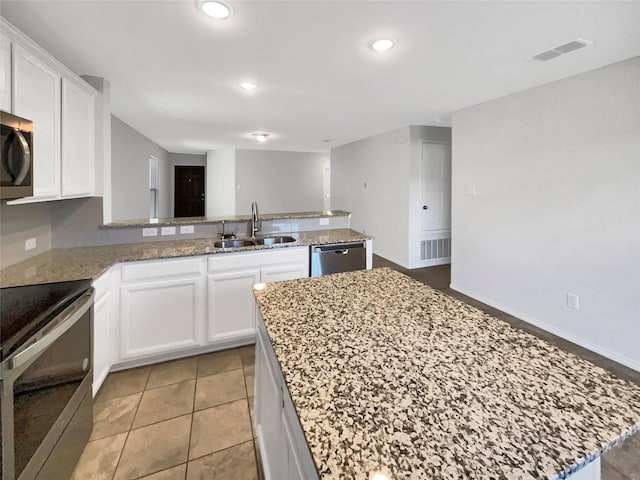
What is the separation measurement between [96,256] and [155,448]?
4.54ft

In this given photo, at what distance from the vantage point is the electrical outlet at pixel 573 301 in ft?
8.89

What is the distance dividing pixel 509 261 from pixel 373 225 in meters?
2.90

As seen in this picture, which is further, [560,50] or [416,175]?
[416,175]

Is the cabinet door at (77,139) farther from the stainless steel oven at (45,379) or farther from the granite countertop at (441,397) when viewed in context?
the granite countertop at (441,397)

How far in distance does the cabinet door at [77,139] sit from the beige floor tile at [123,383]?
1.33 metres

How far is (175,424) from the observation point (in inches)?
69.7

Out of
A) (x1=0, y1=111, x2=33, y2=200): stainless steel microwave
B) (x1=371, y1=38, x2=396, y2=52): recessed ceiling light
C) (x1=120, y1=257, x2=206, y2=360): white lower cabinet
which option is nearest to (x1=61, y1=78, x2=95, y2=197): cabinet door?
(x1=0, y1=111, x2=33, y2=200): stainless steel microwave

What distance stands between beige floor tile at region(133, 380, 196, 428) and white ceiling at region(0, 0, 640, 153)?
2359mm

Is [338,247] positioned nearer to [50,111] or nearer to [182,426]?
[182,426]

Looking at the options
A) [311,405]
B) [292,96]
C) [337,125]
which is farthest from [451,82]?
[311,405]

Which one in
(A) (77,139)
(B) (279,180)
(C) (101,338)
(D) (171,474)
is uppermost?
(B) (279,180)

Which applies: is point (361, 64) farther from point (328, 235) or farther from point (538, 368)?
point (538, 368)

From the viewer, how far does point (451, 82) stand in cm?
280

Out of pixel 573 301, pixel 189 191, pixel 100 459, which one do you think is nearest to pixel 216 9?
pixel 100 459
